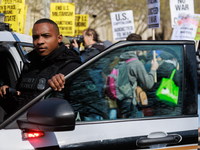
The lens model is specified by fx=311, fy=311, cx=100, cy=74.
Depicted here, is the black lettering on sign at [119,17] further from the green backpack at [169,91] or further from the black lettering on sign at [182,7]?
the green backpack at [169,91]

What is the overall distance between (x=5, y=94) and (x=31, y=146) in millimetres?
721

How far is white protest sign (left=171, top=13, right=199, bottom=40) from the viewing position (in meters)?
6.52

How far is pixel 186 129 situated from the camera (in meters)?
1.93

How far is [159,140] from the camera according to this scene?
185 centimetres

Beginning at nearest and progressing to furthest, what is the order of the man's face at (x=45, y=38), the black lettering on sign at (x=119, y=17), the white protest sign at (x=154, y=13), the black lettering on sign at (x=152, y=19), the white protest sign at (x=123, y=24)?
the man's face at (x=45, y=38)
the white protest sign at (x=154, y=13)
the black lettering on sign at (x=152, y=19)
the white protest sign at (x=123, y=24)
the black lettering on sign at (x=119, y=17)

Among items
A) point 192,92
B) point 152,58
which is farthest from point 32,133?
point 192,92

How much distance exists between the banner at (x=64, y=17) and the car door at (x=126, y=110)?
270 inches

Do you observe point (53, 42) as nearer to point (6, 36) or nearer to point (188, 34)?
point (6, 36)

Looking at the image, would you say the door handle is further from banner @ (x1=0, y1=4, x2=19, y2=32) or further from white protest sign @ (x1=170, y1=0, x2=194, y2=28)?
white protest sign @ (x1=170, y1=0, x2=194, y2=28)

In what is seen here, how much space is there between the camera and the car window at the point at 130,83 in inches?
72.9

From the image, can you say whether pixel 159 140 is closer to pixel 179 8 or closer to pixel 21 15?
pixel 179 8

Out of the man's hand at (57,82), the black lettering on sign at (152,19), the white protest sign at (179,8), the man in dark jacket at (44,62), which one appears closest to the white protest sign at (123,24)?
the black lettering on sign at (152,19)

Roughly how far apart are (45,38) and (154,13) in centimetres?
538

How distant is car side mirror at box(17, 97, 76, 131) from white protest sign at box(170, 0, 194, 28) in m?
6.18
